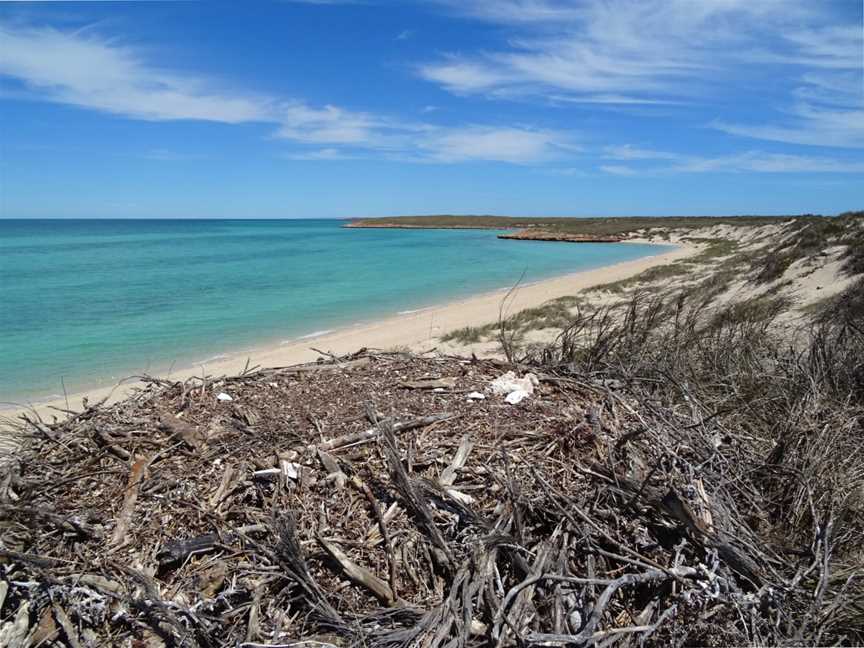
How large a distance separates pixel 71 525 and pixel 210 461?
2.28 feet

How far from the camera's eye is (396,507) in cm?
272

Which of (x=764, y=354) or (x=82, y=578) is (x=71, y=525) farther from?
(x=764, y=354)

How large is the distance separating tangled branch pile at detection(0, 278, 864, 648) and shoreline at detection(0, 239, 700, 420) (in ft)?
14.5

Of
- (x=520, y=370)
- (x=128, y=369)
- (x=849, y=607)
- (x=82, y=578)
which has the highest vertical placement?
(x=520, y=370)

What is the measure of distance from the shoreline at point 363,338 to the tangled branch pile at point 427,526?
14.5 ft

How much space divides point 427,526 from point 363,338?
1110cm

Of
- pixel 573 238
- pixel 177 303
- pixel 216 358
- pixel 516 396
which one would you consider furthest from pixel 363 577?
pixel 573 238

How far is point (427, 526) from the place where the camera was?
8.46ft

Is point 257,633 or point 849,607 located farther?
point 849,607

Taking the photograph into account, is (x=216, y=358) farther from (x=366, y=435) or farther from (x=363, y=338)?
(x=366, y=435)

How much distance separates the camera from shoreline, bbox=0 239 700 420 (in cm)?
943

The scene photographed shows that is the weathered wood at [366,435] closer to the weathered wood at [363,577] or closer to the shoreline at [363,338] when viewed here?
the weathered wood at [363,577]

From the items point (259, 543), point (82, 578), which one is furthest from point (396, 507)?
point (82, 578)

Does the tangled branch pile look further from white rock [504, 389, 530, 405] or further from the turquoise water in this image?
the turquoise water
